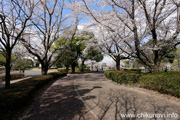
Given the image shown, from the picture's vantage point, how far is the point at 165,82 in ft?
17.2

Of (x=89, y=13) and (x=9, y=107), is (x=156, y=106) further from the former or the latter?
(x=89, y=13)

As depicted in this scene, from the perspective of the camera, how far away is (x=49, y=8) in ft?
34.9

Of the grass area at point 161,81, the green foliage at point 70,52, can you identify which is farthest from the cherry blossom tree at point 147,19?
the green foliage at point 70,52

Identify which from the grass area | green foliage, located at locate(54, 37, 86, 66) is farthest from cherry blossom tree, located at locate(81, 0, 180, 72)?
green foliage, located at locate(54, 37, 86, 66)

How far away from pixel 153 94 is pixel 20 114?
6.60m

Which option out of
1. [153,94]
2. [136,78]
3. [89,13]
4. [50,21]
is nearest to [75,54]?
[50,21]

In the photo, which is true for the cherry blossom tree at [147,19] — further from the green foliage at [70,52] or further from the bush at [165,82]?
the green foliage at [70,52]

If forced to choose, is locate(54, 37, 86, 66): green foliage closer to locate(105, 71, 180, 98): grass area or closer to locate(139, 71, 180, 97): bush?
locate(105, 71, 180, 98): grass area

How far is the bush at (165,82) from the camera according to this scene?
4.82 meters

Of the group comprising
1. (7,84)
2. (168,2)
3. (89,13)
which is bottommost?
(7,84)

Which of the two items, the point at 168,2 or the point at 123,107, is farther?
the point at 168,2

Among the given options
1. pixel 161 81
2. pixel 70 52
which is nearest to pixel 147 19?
pixel 161 81

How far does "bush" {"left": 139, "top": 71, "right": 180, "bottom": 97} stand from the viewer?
4816 millimetres

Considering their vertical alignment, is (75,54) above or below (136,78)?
above
